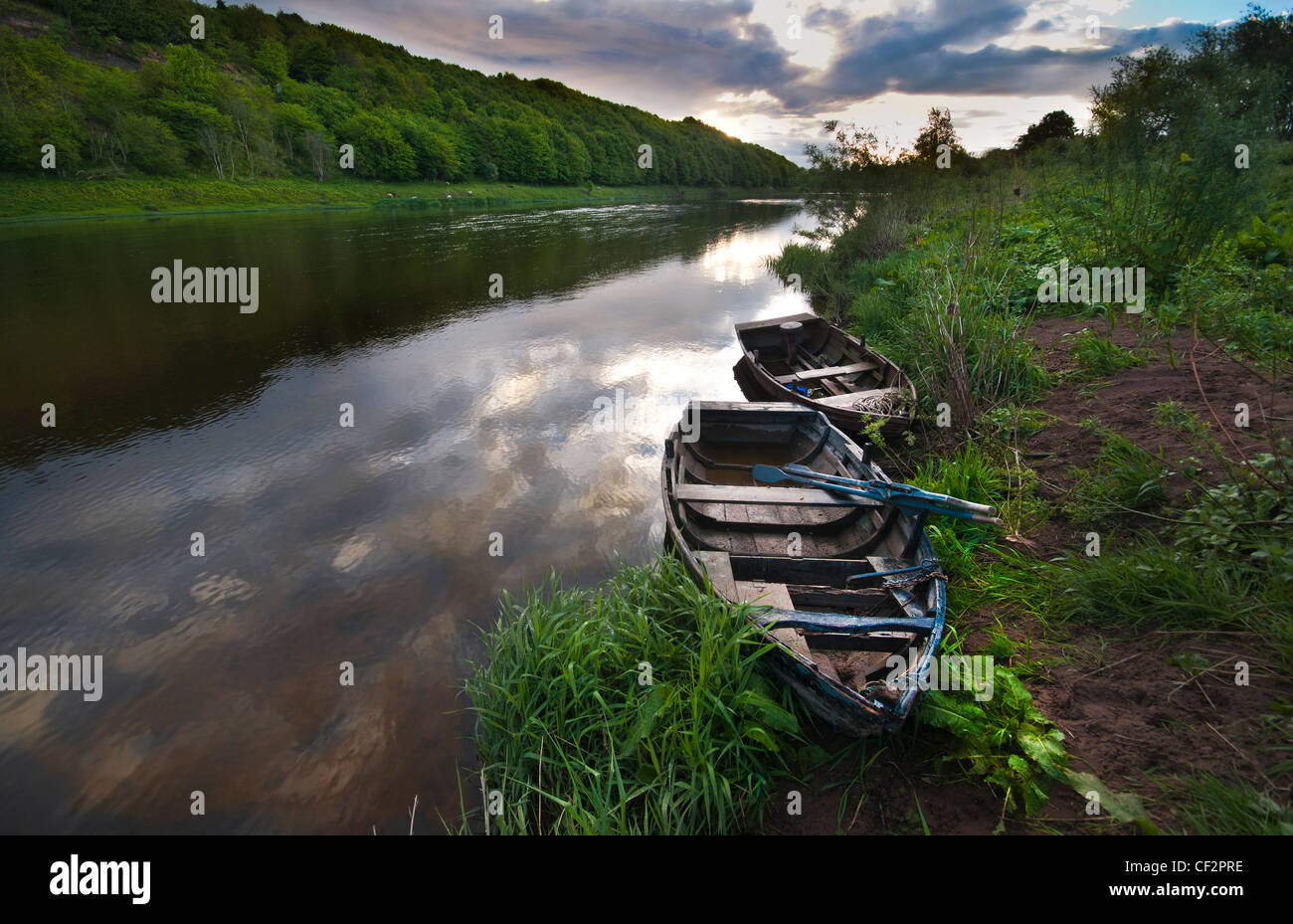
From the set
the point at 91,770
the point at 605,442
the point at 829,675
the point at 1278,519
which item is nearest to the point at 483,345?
the point at 605,442

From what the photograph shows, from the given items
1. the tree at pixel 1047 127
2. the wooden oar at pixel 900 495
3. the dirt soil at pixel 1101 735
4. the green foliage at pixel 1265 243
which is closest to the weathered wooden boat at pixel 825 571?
the wooden oar at pixel 900 495

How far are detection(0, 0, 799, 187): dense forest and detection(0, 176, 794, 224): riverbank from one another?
2477 mm

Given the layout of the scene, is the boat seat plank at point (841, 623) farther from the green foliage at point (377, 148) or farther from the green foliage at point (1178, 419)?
the green foliage at point (377, 148)

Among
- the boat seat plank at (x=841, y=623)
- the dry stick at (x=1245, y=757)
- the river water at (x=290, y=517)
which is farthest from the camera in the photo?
the river water at (x=290, y=517)

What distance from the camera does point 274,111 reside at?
55438mm

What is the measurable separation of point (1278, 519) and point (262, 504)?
31.1 feet

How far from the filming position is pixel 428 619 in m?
5.45

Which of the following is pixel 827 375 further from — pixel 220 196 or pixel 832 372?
pixel 220 196

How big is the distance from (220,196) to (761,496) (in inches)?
2092

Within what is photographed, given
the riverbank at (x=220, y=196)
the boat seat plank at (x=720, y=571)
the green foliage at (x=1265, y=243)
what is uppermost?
the riverbank at (x=220, y=196)

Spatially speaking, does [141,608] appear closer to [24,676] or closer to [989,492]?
[24,676]

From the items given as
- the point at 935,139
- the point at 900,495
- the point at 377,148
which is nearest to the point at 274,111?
the point at 377,148

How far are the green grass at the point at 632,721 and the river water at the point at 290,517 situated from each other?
1.98 feet

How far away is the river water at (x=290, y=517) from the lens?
406 cm
